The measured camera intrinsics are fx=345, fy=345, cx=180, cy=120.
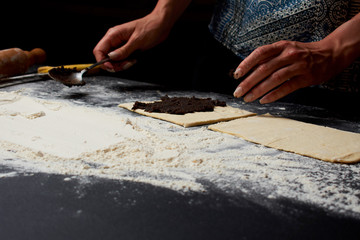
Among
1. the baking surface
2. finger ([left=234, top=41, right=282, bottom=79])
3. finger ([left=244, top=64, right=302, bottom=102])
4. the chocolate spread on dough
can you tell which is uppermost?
finger ([left=234, top=41, right=282, bottom=79])

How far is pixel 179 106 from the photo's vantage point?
64.6 inches

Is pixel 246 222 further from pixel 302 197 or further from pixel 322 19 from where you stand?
pixel 322 19

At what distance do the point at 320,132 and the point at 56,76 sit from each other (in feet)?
4.70

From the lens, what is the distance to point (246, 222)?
28.9 inches

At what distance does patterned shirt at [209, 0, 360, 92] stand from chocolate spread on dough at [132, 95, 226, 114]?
0.46 metres

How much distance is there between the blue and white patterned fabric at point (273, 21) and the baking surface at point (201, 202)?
2.90 ft

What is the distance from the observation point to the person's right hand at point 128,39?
2148 mm

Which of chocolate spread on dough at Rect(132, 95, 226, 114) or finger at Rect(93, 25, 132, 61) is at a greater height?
finger at Rect(93, 25, 132, 61)

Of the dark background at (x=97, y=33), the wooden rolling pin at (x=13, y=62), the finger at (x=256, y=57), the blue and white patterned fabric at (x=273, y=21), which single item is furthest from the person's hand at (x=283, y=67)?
the wooden rolling pin at (x=13, y=62)

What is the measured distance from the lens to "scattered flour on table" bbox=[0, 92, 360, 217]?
0.90 meters

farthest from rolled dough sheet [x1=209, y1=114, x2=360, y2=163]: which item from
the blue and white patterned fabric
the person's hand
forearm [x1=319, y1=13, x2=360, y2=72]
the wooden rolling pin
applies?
the wooden rolling pin

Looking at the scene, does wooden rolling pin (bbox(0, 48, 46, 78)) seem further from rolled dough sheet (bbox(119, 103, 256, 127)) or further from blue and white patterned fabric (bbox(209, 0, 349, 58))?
blue and white patterned fabric (bbox(209, 0, 349, 58))

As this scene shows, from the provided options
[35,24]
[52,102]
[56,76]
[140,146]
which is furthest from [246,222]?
[35,24]

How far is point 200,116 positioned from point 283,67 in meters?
0.42
